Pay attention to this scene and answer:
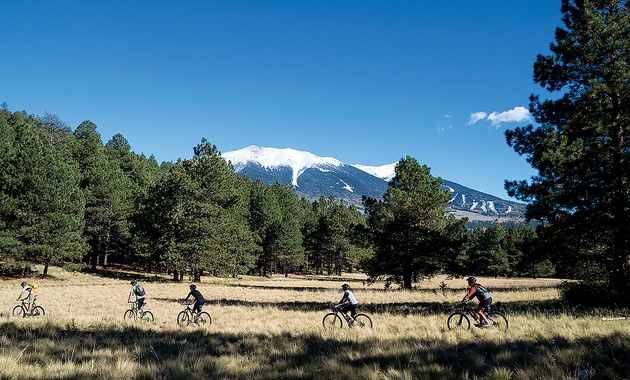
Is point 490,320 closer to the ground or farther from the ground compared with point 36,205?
closer to the ground

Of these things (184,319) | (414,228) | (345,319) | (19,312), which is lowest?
(19,312)

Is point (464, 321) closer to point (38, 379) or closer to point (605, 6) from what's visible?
point (38, 379)

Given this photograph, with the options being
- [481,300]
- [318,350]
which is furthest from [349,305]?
[481,300]

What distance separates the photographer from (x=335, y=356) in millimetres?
7695

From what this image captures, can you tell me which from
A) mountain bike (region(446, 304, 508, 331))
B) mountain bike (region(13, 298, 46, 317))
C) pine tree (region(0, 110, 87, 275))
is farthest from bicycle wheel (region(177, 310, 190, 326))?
pine tree (region(0, 110, 87, 275))

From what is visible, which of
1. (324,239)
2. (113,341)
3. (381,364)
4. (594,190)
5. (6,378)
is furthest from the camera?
(324,239)

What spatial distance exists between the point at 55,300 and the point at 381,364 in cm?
2367

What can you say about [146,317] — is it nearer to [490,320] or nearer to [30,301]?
[30,301]

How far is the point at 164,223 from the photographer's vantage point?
3697cm

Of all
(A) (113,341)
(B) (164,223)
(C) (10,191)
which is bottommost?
(A) (113,341)

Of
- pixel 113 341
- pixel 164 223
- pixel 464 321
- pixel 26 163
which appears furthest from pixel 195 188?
pixel 464 321

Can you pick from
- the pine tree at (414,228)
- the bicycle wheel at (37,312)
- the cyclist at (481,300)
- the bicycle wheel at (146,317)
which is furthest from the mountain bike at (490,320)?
the bicycle wheel at (37,312)

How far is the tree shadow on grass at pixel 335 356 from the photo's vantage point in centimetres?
618

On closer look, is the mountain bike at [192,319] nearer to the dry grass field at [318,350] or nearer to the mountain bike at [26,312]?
the dry grass field at [318,350]
